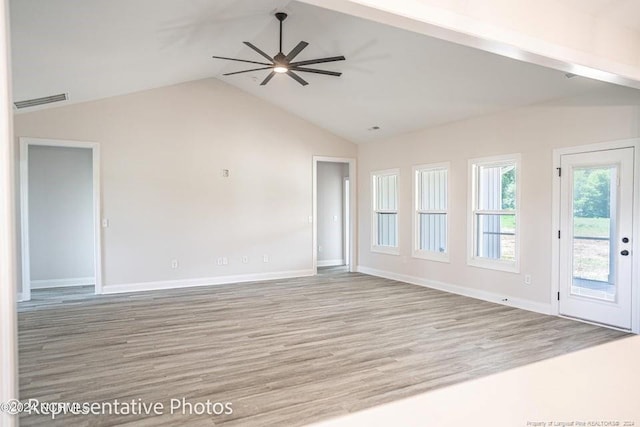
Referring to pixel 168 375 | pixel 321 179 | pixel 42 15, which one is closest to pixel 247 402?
pixel 168 375

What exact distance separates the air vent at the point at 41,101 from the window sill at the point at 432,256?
19.9 ft

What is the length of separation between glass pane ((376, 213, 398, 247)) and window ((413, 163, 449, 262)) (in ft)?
2.04

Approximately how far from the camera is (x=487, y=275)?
5781mm

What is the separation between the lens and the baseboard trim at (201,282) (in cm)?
630

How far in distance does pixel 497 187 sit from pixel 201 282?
516 cm

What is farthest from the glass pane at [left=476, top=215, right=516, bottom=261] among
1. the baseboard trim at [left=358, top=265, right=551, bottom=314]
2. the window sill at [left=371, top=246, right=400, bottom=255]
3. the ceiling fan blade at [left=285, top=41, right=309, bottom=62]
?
the ceiling fan blade at [left=285, top=41, right=309, bottom=62]

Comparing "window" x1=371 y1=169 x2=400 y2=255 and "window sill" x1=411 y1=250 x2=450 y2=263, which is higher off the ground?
"window" x1=371 y1=169 x2=400 y2=255

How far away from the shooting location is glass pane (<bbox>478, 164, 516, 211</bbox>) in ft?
18.2

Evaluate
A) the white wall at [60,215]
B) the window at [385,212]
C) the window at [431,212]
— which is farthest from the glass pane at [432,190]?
the white wall at [60,215]

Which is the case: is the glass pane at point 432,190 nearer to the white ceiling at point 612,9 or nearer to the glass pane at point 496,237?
the glass pane at point 496,237

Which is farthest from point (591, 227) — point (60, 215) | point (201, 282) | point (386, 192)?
point (60, 215)

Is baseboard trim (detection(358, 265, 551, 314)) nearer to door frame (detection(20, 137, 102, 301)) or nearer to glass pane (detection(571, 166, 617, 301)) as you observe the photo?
glass pane (detection(571, 166, 617, 301))

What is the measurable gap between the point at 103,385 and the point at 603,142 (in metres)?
5.56

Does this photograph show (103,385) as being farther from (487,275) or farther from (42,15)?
(487,275)
